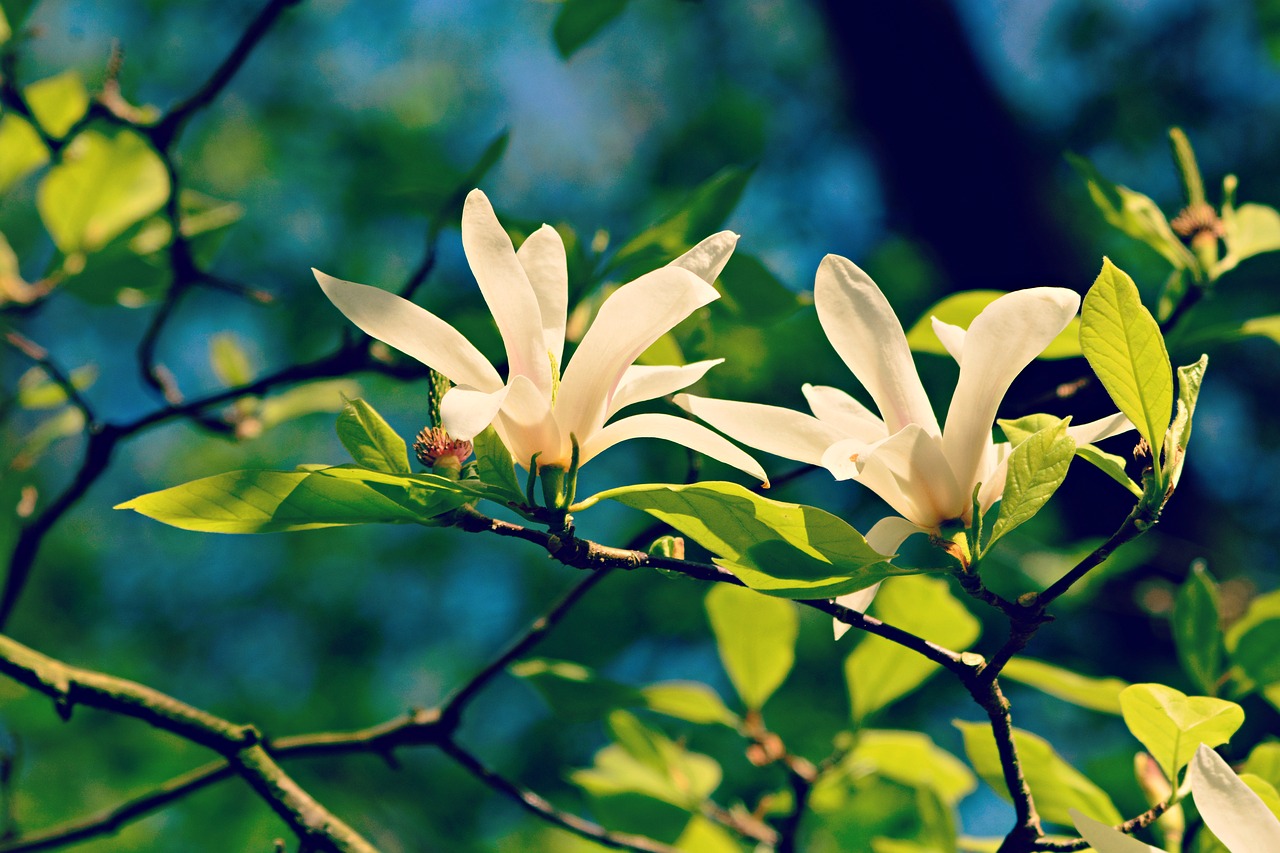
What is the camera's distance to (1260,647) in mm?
699

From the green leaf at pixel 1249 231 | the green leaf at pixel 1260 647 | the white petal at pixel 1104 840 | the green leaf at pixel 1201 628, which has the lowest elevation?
the green leaf at pixel 1260 647

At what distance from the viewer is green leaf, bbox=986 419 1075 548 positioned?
382 mm

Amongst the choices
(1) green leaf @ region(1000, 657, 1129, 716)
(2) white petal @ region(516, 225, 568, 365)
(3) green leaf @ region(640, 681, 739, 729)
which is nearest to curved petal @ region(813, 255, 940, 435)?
(2) white petal @ region(516, 225, 568, 365)

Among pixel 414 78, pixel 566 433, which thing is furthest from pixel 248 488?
pixel 414 78

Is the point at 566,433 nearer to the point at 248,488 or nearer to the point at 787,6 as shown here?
the point at 248,488

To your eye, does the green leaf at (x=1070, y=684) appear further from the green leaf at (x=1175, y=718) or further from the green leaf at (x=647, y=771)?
the green leaf at (x=647, y=771)

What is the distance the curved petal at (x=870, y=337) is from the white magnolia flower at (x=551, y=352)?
5 centimetres

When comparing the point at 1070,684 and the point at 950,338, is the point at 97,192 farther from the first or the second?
the point at 1070,684

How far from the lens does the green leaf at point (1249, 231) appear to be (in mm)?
660

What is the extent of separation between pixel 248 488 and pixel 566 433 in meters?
0.14

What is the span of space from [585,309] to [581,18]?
9.6 inches

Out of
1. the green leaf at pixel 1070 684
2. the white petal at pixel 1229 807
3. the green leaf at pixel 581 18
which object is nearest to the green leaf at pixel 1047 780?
the green leaf at pixel 1070 684

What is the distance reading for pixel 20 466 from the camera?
1.04 m

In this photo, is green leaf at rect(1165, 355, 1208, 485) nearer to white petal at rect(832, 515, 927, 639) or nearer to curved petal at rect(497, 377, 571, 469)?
white petal at rect(832, 515, 927, 639)
